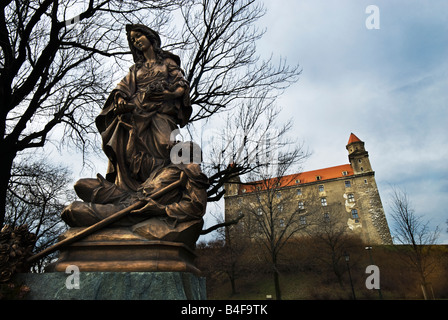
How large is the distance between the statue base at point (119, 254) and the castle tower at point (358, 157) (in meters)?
51.7

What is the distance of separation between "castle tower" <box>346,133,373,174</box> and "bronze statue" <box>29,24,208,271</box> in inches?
2000

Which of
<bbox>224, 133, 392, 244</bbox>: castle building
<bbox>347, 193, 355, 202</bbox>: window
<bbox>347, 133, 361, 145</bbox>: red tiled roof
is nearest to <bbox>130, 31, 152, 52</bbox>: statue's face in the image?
<bbox>224, 133, 392, 244</bbox>: castle building

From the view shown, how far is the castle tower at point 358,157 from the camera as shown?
48.3 metres

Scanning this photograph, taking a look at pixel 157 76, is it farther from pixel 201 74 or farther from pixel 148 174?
pixel 201 74

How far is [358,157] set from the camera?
49.7 m

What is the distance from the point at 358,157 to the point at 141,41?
5249 cm

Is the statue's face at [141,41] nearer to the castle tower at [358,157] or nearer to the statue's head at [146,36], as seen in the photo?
the statue's head at [146,36]

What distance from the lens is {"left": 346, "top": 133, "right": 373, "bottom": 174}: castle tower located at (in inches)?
1903

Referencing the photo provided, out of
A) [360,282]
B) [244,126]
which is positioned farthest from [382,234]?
[244,126]

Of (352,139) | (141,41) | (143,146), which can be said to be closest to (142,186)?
(143,146)

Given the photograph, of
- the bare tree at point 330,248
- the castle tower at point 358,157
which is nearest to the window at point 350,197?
the castle tower at point 358,157

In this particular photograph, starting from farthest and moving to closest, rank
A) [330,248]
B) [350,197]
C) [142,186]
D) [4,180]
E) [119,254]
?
[350,197] < [330,248] < [4,180] < [142,186] < [119,254]

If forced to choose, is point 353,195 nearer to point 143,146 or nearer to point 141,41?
point 141,41
